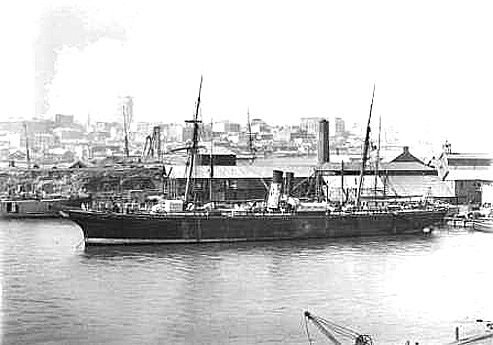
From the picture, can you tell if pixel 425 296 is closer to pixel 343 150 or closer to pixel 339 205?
pixel 339 205

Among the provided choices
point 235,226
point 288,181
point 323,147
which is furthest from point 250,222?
point 323,147

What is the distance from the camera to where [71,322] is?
8008mm

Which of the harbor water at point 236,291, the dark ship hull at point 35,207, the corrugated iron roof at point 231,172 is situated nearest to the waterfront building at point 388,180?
the corrugated iron roof at point 231,172

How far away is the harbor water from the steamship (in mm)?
513

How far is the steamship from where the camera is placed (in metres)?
15.1

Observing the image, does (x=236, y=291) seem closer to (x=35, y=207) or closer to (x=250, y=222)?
(x=250, y=222)

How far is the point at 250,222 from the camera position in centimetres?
1587

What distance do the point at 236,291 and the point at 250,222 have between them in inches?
240

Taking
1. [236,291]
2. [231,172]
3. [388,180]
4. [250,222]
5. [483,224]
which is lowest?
[236,291]

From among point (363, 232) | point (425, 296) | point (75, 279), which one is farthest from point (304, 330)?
point (363, 232)

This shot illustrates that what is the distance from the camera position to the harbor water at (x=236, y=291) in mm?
7652

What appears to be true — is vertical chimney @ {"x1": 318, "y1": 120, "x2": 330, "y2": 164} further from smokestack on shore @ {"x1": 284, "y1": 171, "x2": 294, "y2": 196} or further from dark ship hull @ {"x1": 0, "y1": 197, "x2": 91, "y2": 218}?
dark ship hull @ {"x1": 0, "y1": 197, "x2": 91, "y2": 218}

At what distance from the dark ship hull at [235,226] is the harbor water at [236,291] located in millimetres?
502

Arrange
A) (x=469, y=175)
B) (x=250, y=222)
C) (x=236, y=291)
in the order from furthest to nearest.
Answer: (x=469, y=175), (x=250, y=222), (x=236, y=291)
